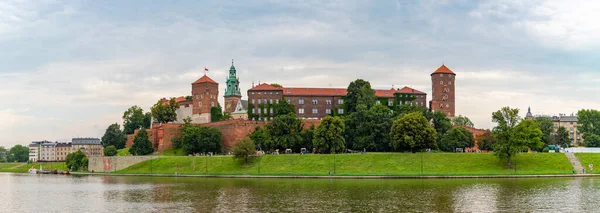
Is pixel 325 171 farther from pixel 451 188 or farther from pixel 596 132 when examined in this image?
pixel 596 132


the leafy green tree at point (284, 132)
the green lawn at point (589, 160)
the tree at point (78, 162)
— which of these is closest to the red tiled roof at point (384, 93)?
the leafy green tree at point (284, 132)

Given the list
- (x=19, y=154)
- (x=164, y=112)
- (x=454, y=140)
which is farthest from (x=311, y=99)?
(x=19, y=154)

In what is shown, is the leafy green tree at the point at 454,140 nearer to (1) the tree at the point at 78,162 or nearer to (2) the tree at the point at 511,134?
(2) the tree at the point at 511,134

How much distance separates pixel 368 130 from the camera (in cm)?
7119

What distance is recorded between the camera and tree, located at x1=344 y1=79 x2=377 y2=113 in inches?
3187

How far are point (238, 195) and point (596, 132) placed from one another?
65.3 meters

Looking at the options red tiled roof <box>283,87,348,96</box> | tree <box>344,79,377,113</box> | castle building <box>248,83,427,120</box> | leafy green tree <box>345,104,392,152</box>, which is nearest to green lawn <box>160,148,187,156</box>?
castle building <box>248,83,427,120</box>

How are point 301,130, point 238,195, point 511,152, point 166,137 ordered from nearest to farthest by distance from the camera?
point 238,195 < point 511,152 < point 301,130 < point 166,137

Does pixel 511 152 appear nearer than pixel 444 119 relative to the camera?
Yes

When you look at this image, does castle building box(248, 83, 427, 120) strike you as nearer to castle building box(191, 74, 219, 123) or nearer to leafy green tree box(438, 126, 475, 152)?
castle building box(191, 74, 219, 123)

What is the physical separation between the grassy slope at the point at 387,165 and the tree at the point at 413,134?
56.6 inches

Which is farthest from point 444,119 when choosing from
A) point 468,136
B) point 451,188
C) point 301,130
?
point 451,188

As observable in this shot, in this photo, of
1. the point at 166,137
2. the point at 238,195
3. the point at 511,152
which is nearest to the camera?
the point at 238,195

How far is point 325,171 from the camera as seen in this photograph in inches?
2370
